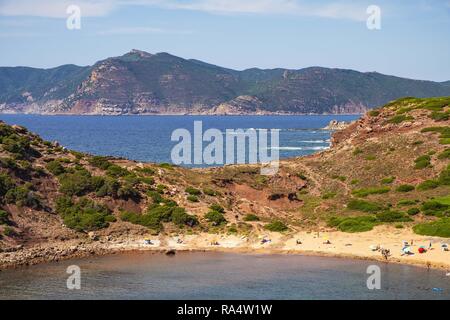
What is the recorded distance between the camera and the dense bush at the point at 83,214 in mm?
67944

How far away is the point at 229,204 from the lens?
7669 centimetres

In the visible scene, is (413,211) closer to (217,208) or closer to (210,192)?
(217,208)

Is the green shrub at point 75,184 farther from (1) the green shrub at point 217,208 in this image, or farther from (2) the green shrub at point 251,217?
(2) the green shrub at point 251,217

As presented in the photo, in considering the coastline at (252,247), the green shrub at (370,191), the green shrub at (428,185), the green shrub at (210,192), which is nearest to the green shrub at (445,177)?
the green shrub at (428,185)

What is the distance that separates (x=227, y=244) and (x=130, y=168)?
21.3 m

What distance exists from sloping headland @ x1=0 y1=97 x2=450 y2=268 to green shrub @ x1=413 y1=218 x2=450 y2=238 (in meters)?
0.10

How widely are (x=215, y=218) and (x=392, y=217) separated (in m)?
18.9

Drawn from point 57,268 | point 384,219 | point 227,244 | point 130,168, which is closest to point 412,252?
point 384,219

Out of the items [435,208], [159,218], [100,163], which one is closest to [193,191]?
[159,218]

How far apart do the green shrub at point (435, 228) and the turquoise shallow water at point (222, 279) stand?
9267 millimetres

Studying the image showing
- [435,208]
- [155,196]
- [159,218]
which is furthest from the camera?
[155,196]

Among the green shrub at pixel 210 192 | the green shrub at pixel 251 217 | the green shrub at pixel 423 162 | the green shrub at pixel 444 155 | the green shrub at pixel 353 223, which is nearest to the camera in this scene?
the green shrub at pixel 353 223

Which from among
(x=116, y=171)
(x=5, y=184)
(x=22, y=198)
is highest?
(x=116, y=171)
